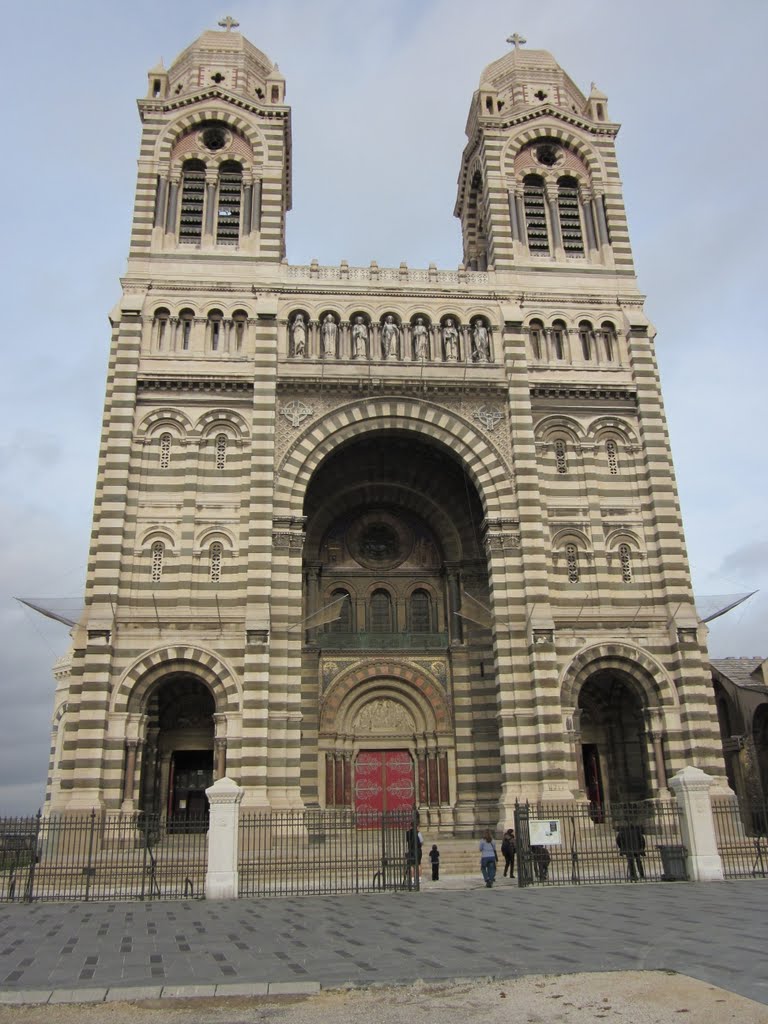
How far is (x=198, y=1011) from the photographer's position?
8203 mm

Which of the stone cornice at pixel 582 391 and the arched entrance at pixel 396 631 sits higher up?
the stone cornice at pixel 582 391

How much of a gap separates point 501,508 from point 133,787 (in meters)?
14.4

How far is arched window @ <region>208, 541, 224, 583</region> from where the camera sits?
27.0 meters

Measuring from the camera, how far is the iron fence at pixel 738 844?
794 inches

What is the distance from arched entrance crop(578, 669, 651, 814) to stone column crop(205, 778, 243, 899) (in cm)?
1303

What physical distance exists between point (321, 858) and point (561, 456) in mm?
15673

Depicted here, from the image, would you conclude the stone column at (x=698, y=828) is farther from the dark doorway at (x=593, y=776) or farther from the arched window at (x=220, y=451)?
the arched window at (x=220, y=451)

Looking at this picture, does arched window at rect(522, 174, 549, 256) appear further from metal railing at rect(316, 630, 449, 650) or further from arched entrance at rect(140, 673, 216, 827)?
arched entrance at rect(140, 673, 216, 827)

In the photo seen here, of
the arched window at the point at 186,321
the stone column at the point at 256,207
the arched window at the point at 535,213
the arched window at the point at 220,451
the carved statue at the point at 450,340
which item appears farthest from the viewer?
the arched window at the point at 535,213

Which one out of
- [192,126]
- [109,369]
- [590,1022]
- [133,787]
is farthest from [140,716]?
[192,126]

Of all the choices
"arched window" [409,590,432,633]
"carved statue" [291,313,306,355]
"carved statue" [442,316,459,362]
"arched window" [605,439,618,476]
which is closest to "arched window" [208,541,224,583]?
"carved statue" [291,313,306,355]

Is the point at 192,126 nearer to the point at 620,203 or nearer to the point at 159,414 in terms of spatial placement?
the point at 159,414

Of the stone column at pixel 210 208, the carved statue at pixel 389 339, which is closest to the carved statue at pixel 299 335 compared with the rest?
the carved statue at pixel 389 339

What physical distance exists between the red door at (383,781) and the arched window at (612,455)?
12.3 meters
